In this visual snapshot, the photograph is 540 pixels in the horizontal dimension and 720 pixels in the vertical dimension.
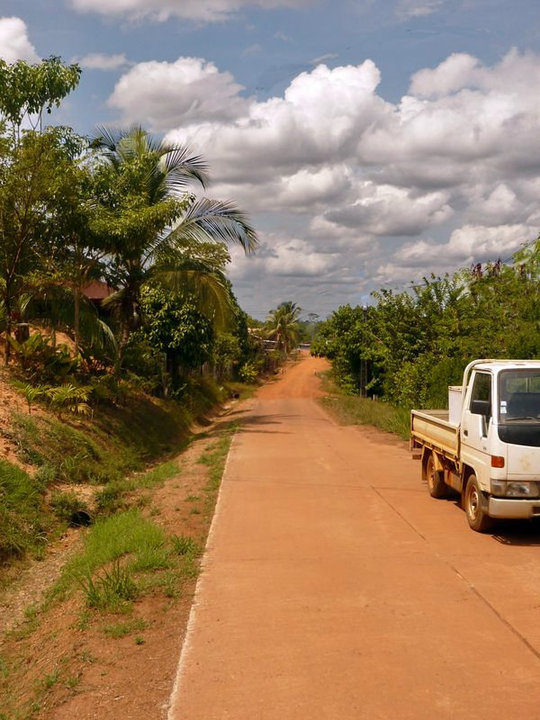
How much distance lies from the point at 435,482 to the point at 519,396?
299cm

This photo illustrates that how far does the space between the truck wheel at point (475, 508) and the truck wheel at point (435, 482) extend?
165 centimetres

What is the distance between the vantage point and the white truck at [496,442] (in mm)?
7965

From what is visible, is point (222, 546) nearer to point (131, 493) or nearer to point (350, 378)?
point (131, 493)

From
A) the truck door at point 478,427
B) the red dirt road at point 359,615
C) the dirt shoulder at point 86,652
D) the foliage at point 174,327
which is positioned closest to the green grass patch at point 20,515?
the dirt shoulder at point 86,652

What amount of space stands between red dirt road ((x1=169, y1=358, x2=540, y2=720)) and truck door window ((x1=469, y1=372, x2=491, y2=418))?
1.49m

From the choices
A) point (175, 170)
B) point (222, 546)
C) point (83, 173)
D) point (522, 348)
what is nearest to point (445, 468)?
point (222, 546)

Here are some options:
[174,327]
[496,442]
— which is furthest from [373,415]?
[496,442]

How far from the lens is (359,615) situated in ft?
A: 19.5

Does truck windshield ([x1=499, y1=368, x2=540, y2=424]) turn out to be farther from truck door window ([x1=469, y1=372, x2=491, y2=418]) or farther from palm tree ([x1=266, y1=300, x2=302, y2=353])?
palm tree ([x1=266, y1=300, x2=302, y2=353])

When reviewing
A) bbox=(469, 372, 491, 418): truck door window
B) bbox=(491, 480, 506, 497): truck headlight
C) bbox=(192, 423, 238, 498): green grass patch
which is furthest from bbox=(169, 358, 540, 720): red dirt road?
bbox=(469, 372, 491, 418): truck door window

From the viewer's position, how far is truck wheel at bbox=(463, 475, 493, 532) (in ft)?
28.0

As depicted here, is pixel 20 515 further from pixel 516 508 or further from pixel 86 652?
pixel 516 508

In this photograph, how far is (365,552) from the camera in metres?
7.92

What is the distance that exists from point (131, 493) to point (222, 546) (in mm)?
5092
